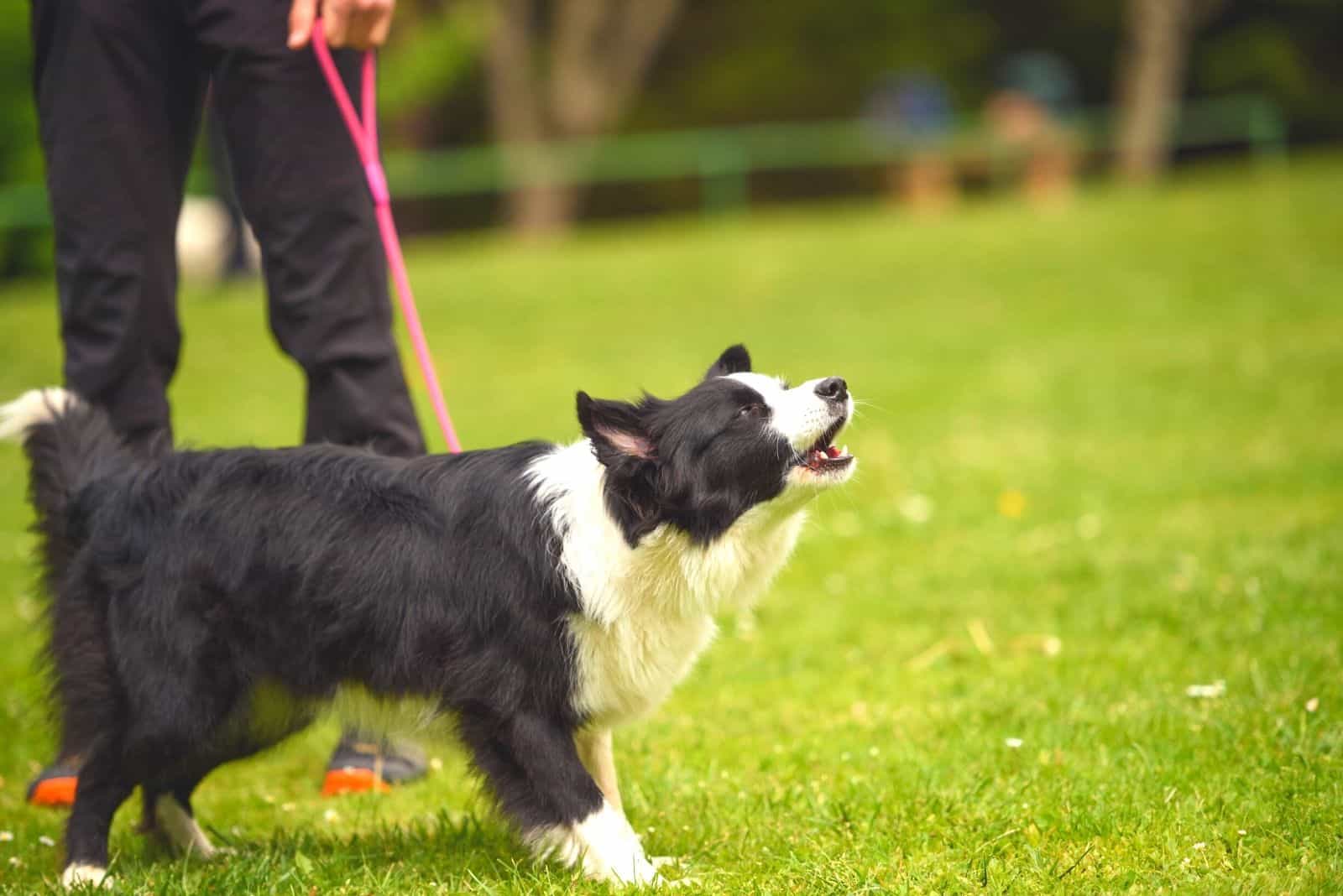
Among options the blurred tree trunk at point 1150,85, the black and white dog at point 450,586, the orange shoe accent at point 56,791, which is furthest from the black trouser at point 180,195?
the blurred tree trunk at point 1150,85

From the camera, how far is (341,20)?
12.9 feet

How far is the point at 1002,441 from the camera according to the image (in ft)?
26.6

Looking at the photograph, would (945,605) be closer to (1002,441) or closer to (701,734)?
(701,734)

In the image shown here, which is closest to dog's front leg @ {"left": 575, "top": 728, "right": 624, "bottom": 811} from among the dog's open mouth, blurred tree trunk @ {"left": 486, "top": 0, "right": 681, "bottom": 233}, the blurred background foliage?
the dog's open mouth

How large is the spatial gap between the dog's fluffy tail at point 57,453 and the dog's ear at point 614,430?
4.12ft

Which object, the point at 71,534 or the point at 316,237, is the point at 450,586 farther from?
the point at 316,237

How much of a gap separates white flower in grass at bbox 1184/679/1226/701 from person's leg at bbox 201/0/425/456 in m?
2.29

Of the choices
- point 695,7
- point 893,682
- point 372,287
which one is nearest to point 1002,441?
point 893,682

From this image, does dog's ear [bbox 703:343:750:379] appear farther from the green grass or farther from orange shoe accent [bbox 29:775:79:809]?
orange shoe accent [bbox 29:775:79:809]

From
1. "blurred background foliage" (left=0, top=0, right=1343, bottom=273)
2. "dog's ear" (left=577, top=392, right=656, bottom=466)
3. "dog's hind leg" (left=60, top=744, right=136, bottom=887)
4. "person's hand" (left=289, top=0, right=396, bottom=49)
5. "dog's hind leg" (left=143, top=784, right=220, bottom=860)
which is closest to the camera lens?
"dog's ear" (left=577, top=392, right=656, bottom=466)

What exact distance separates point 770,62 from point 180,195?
91.9 ft

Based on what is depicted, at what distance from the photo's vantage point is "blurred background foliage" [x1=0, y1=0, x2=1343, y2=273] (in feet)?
87.9

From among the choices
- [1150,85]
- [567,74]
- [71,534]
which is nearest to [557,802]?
[71,534]

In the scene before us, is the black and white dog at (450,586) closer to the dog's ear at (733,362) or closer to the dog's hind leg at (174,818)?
the dog's ear at (733,362)
